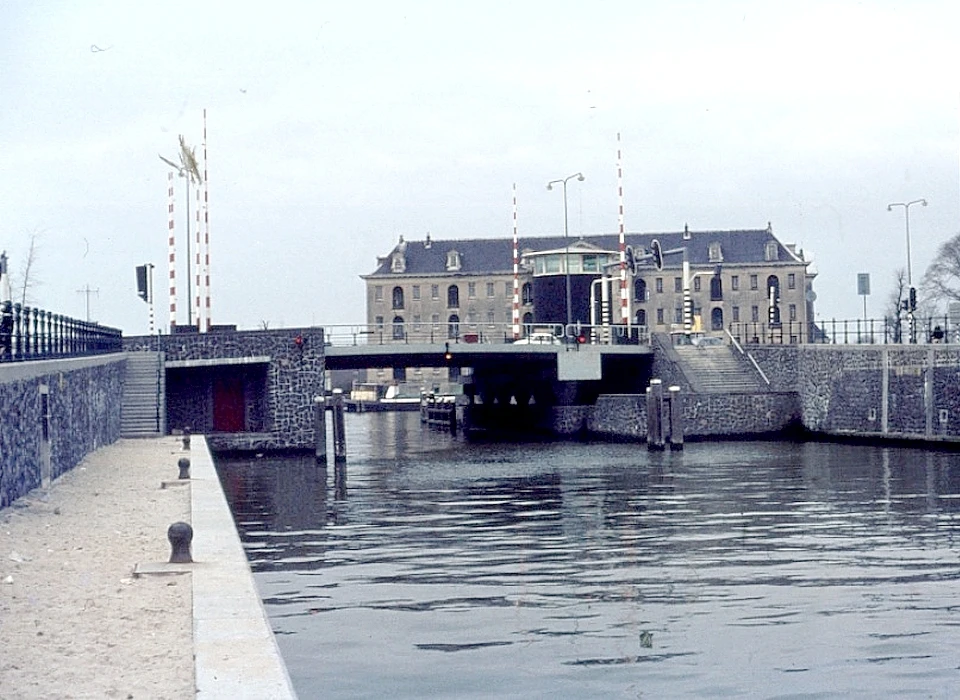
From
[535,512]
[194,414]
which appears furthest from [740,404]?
[535,512]

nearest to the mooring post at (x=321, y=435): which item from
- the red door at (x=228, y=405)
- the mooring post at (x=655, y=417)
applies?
the red door at (x=228, y=405)

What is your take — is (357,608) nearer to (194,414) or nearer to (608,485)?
(608,485)

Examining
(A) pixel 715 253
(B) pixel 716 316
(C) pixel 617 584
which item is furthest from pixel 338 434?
(A) pixel 715 253

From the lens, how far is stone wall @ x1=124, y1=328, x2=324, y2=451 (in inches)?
2151

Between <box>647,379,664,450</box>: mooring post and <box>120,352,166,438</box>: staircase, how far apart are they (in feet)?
53.6

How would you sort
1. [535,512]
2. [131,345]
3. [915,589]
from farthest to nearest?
[131,345] → [535,512] → [915,589]

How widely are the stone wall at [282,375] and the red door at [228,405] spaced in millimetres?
1227

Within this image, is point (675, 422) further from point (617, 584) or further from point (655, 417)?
point (617, 584)

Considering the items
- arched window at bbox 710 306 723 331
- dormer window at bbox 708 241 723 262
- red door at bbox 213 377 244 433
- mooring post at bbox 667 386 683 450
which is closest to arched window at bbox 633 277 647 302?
dormer window at bbox 708 241 723 262

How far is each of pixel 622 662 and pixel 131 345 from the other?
43021 millimetres

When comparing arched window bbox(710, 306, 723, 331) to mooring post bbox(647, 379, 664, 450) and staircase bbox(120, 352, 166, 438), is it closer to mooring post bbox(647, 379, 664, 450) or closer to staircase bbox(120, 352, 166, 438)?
mooring post bbox(647, 379, 664, 450)

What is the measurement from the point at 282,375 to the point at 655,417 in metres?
13.5

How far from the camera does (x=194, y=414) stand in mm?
56250

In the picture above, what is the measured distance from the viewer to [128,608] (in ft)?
44.0
